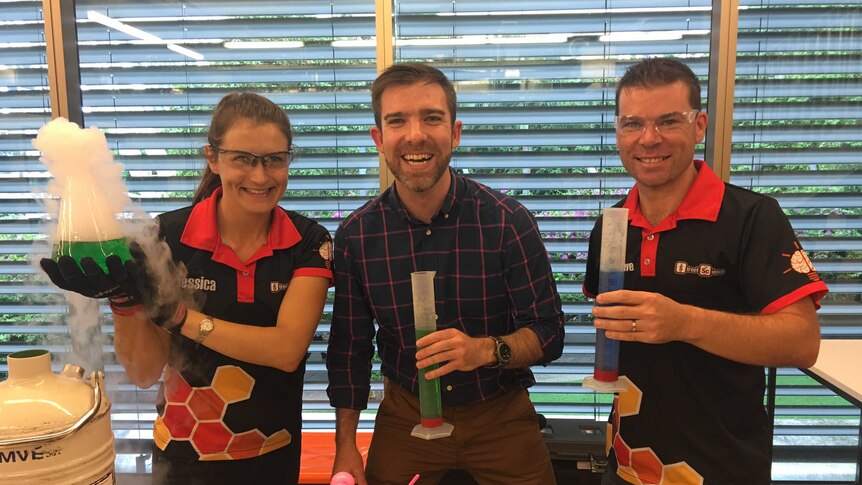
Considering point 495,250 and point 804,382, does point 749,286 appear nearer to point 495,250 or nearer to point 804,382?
point 495,250

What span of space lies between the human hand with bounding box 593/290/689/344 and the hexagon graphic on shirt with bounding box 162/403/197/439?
119cm

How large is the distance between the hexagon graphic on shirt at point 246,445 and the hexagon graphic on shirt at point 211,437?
0.02 m

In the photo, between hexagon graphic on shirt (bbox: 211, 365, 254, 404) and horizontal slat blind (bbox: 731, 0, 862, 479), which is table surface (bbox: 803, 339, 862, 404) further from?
hexagon graphic on shirt (bbox: 211, 365, 254, 404)

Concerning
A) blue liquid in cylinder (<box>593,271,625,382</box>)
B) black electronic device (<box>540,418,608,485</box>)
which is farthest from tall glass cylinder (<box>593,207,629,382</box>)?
black electronic device (<box>540,418,608,485</box>)

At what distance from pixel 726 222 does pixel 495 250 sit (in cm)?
65

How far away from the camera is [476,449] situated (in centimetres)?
172

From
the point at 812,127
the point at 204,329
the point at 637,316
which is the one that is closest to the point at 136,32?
the point at 204,329

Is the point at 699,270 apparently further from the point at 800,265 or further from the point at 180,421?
the point at 180,421

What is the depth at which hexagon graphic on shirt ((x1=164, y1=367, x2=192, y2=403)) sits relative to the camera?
158 centimetres

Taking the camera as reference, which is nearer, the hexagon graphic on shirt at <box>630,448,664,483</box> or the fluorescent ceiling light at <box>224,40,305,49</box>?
the hexagon graphic on shirt at <box>630,448,664,483</box>

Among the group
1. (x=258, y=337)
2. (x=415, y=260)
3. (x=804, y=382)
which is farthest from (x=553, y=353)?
(x=804, y=382)

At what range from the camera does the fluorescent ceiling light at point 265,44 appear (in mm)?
2875

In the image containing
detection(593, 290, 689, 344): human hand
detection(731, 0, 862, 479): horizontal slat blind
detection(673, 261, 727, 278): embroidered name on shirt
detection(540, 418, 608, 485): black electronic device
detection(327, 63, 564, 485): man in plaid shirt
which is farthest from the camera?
detection(731, 0, 862, 479): horizontal slat blind

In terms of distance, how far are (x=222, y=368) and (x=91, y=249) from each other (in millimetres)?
651
